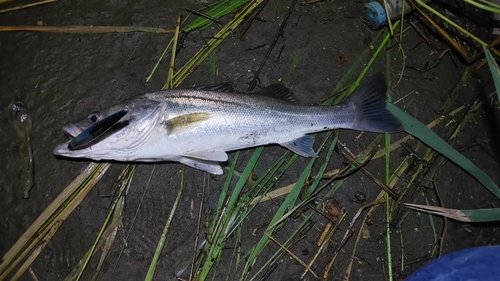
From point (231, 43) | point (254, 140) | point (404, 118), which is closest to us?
point (254, 140)

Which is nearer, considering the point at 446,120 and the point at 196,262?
the point at 196,262

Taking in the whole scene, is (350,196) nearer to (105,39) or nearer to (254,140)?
(254,140)

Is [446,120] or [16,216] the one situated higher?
[446,120]

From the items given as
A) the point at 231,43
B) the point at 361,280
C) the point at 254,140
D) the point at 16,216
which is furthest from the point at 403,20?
the point at 16,216

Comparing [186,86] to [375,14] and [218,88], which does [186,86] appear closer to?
[218,88]

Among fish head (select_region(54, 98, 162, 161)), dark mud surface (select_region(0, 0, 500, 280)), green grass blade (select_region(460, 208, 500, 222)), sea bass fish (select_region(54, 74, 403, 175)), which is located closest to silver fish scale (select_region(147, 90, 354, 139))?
sea bass fish (select_region(54, 74, 403, 175))

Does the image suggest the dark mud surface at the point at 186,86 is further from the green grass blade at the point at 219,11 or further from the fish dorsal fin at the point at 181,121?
the fish dorsal fin at the point at 181,121

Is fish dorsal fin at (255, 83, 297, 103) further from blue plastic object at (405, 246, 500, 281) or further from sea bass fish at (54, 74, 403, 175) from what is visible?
blue plastic object at (405, 246, 500, 281)

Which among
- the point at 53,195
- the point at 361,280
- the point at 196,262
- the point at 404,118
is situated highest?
the point at 404,118
